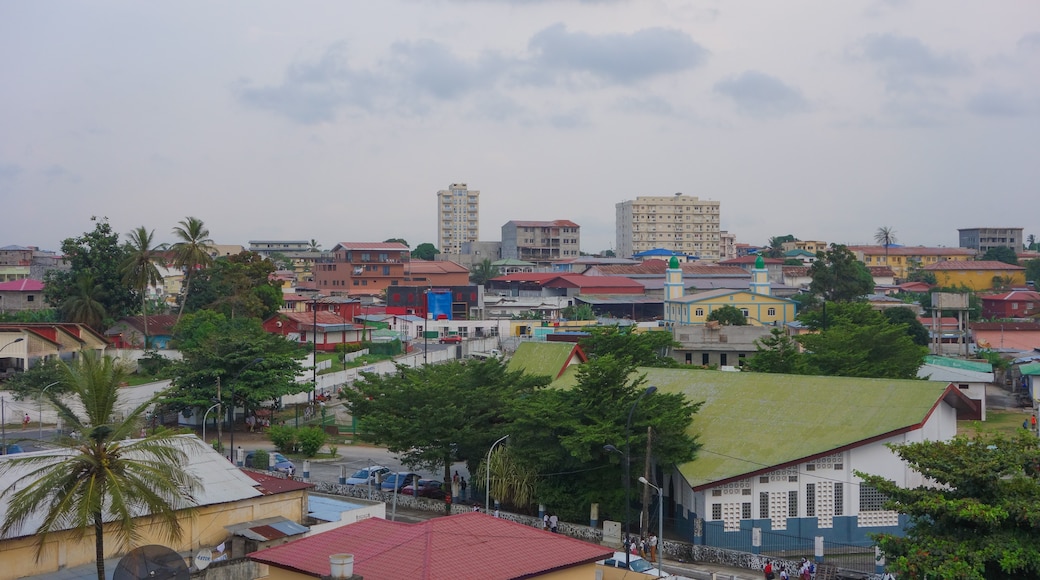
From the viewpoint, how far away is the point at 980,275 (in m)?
→ 150

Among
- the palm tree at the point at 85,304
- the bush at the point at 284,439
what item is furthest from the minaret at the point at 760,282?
the bush at the point at 284,439

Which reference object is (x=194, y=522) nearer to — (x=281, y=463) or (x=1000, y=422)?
(x=281, y=463)

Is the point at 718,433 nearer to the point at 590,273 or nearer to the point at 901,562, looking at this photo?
the point at 901,562

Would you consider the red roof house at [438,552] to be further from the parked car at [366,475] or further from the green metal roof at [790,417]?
the parked car at [366,475]

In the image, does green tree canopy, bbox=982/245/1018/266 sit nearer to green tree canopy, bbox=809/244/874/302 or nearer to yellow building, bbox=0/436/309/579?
green tree canopy, bbox=809/244/874/302

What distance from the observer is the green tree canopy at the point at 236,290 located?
86438 millimetres

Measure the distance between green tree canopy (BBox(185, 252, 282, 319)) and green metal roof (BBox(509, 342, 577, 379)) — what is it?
134 ft

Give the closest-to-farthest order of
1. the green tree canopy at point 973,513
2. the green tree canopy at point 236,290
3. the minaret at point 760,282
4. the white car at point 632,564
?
the green tree canopy at point 973,513 → the white car at point 632,564 → the green tree canopy at point 236,290 → the minaret at point 760,282

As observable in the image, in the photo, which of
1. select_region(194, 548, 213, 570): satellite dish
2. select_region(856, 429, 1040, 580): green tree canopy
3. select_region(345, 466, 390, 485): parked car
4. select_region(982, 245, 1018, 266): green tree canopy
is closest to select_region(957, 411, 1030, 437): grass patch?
select_region(345, 466, 390, 485): parked car

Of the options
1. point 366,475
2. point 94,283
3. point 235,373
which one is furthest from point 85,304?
point 366,475

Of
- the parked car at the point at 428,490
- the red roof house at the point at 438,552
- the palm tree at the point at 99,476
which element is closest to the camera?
the palm tree at the point at 99,476

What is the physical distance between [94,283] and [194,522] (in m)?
60.5

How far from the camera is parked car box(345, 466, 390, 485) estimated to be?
44250mm

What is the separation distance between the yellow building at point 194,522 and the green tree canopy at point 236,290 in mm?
56371
